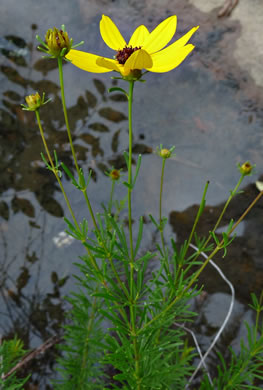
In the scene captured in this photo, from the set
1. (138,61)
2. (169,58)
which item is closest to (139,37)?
(169,58)

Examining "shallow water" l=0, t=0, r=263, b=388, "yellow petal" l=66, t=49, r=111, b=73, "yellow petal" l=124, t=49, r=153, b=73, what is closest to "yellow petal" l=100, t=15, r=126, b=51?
"yellow petal" l=66, t=49, r=111, b=73

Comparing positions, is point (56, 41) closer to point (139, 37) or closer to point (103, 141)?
point (139, 37)

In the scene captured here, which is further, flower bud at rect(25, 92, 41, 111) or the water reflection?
the water reflection

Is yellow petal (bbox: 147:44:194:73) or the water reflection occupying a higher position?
yellow petal (bbox: 147:44:194:73)

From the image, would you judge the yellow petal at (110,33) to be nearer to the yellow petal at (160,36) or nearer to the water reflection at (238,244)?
the yellow petal at (160,36)

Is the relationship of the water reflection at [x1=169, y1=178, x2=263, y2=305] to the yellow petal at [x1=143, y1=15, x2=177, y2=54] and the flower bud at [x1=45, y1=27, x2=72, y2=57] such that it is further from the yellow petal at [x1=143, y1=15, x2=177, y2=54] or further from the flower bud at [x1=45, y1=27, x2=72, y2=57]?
the flower bud at [x1=45, y1=27, x2=72, y2=57]

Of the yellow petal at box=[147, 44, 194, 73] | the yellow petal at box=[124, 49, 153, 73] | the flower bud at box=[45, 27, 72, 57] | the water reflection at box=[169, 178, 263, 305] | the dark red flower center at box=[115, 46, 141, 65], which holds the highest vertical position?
the dark red flower center at box=[115, 46, 141, 65]

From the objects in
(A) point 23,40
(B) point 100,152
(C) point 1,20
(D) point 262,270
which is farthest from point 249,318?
(C) point 1,20
